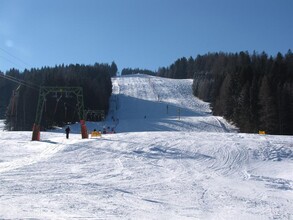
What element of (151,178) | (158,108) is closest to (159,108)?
(158,108)

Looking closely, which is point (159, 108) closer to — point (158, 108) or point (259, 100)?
point (158, 108)

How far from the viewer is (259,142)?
31.2 m

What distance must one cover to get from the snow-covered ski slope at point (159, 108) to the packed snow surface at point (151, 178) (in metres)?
45.1

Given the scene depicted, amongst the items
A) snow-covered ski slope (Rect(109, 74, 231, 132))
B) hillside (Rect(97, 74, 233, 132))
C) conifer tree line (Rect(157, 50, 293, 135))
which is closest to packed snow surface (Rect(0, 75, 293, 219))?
conifer tree line (Rect(157, 50, 293, 135))

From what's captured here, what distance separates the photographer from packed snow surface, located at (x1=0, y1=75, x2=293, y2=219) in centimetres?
1327

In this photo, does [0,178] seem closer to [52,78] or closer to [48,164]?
[48,164]

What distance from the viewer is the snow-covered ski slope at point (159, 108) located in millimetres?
82625

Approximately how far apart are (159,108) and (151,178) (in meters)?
95.7

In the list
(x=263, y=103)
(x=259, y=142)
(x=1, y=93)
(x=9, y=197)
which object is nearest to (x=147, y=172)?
(x=9, y=197)

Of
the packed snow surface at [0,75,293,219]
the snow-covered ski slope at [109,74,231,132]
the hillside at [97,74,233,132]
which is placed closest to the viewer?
the packed snow surface at [0,75,293,219]

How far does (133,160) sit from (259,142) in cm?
1126

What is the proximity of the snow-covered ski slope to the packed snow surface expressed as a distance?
45.1 metres

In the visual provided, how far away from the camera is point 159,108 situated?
115750mm

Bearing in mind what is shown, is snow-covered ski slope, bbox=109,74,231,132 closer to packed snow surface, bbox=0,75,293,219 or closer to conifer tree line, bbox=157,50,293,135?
conifer tree line, bbox=157,50,293,135
